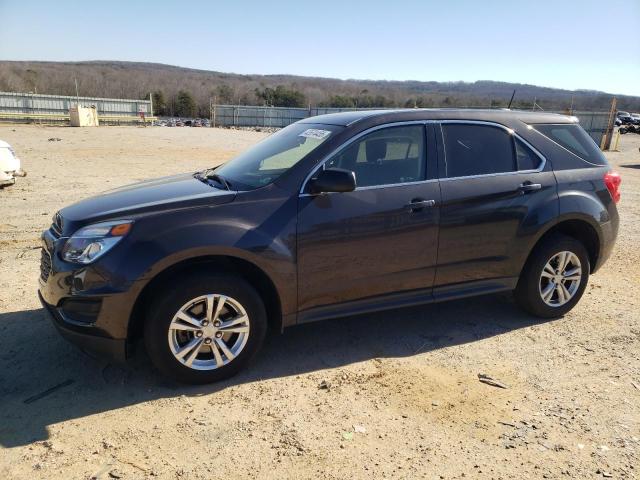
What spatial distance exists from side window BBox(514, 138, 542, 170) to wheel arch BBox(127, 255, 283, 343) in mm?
2506

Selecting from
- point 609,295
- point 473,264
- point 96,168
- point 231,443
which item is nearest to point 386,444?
point 231,443

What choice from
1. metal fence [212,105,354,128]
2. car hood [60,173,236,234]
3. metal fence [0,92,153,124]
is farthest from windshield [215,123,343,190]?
metal fence [0,92,153,124]

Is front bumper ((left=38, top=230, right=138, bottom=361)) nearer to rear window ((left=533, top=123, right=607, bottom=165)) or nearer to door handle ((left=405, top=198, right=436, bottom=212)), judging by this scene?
door handle ((left=405, top=198, right=436, bottom=212))

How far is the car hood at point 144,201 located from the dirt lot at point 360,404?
3.73 feet

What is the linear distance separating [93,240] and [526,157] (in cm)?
362

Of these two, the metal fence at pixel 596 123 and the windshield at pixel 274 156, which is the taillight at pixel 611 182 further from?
the metal fence at pixel 596 123

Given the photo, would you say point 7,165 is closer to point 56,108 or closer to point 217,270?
point 217,270

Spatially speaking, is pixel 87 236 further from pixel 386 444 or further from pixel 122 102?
pixel 122 102

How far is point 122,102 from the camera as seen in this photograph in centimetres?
4941

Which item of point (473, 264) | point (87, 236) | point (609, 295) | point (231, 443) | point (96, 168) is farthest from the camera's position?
point (96, 168)

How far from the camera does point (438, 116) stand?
4227 millimetres

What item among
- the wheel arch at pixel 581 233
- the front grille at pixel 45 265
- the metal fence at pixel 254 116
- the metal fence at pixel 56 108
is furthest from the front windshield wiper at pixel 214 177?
the metal fence at pixel 56 108

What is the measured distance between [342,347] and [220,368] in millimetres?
1083

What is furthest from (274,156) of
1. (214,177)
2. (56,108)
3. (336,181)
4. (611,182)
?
(56,108)
